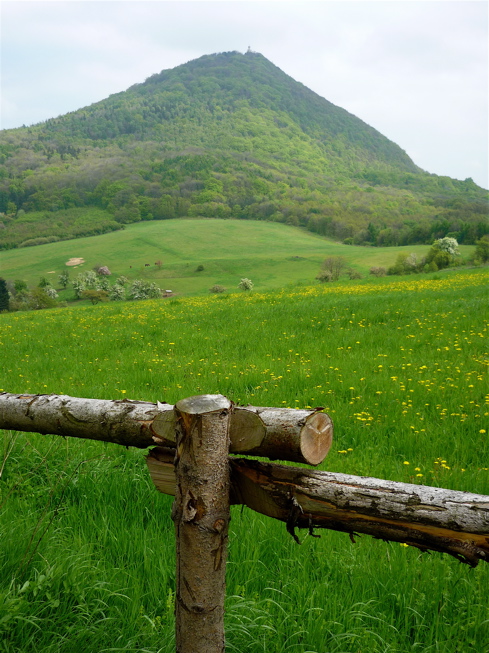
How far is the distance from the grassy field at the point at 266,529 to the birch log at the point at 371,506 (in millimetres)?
916

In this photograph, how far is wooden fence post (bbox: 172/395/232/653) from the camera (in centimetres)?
182

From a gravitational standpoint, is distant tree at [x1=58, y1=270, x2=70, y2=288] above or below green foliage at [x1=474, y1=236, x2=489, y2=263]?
below

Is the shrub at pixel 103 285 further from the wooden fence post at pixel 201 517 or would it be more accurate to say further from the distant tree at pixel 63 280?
the wooden fence post at pixel 201 517

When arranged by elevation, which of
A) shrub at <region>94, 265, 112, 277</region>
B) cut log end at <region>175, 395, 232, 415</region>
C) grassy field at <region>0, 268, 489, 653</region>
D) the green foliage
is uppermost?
the green foliage

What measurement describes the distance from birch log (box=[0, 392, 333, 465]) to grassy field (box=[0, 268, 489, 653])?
50 centimetres

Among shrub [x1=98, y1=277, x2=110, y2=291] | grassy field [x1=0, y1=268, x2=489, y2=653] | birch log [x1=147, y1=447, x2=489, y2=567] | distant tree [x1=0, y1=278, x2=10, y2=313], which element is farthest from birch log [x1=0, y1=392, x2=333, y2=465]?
shrub [x1=98, y1=277, x2=110, y2=291]

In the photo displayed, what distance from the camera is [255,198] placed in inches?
6934

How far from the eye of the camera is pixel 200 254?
10594 centimetres

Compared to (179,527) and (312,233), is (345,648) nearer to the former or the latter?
(179,527)

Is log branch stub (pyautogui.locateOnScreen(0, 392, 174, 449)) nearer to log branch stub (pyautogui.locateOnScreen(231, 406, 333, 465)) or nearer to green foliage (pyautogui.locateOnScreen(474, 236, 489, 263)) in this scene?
log branch stub (pyautogui.locateOnScreen(231, 406, 333, 465))

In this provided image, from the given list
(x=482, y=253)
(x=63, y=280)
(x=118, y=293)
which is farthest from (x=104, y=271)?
(x=482, y=253)

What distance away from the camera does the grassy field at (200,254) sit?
3130 inches

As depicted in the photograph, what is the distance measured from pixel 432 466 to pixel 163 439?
11.1ft

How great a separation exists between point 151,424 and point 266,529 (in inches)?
66.2
